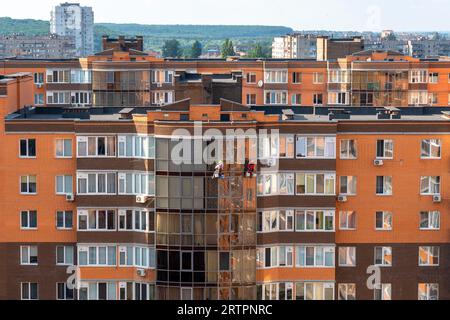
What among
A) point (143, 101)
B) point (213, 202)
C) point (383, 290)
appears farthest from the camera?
point (143, 101)

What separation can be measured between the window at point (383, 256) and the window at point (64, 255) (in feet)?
34.1

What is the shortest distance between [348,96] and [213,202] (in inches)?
1855

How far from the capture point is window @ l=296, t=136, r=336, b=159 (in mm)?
42406

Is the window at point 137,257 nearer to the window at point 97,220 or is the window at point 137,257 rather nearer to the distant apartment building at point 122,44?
the window at point 97,220

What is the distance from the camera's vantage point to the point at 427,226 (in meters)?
43.4

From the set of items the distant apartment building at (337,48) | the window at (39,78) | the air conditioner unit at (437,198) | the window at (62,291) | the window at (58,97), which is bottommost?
the window at (62,291)

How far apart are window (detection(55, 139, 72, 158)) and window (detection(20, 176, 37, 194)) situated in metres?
1.24

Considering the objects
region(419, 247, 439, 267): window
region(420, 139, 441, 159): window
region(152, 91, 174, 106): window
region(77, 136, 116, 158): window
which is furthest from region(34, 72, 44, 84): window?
region(419, 247, 439, 267): window

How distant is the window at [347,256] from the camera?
1703 inches

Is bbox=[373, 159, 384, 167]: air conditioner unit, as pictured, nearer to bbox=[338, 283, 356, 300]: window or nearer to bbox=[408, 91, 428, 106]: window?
bbox=[338, 283, 356, 300]: window

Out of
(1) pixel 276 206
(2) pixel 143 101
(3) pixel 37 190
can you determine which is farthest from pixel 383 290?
(2) pixel 143 101

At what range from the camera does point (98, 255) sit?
42938 millimetres

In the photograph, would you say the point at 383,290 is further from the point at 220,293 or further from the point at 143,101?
the point at 143,101

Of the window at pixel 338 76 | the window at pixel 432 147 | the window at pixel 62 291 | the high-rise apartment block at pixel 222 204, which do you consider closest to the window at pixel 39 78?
the window at pixel 338 76
